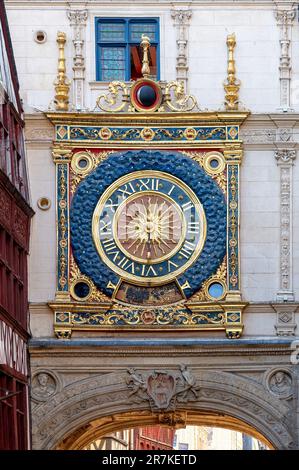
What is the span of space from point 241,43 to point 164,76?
140cm

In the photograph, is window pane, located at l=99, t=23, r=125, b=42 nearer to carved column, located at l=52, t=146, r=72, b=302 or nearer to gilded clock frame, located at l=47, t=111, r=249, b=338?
gilded clock frame, located at l=47, t=111, r=249, b=338

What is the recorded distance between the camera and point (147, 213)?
34469 millimetres

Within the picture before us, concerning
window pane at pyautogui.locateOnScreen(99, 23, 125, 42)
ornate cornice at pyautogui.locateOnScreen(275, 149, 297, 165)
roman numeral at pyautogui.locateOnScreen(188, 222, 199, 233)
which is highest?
window pane at pyautogui.locateOnScreen(99, 23, 125, 42)

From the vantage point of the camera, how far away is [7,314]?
3188 centimetres

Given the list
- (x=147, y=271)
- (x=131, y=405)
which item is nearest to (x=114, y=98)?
(x=147, y=271)

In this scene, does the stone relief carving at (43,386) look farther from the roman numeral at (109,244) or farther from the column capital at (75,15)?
the column capital at (75,15)

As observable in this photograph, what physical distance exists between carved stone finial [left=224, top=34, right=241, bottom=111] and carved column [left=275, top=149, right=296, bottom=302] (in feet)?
3.52

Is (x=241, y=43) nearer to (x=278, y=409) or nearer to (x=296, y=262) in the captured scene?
(x=296, y=262)

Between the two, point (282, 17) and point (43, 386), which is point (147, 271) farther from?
point (282, 17)

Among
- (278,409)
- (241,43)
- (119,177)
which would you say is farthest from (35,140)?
(278,409)

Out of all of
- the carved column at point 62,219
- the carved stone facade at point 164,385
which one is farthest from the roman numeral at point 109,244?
the carved stone facade at point 164,385

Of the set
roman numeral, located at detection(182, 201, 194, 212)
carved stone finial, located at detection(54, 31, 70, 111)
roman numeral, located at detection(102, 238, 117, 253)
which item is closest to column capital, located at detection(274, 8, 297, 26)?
roman numeral, located at detection(182, 201, 194, 212)

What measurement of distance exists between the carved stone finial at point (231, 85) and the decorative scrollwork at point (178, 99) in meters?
0.54

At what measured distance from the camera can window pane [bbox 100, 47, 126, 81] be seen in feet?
115
